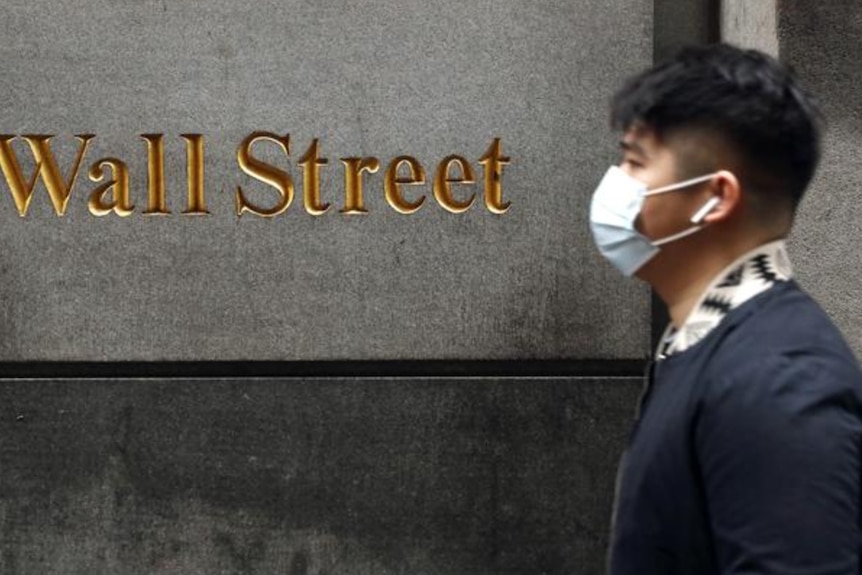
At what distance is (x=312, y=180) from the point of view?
5812 mm

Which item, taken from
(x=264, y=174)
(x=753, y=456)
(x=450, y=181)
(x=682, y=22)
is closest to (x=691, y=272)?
(x=753, y=456)

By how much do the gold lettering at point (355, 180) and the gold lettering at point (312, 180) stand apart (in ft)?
0.23

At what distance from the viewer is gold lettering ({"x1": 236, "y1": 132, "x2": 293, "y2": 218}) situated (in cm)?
580

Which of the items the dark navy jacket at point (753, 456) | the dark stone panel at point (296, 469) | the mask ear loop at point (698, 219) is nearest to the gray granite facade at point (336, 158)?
the dark stone panel at point (296, 469)

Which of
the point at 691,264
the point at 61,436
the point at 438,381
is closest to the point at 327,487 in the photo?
the point at 438,381

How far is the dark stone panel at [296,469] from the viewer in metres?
5.79

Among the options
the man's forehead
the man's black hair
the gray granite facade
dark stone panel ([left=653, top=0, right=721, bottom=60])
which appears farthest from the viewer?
dark stone panel ([left=653, top=0, right=721, bottom=60])

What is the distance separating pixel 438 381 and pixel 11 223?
1.53m

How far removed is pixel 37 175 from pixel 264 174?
765 mm

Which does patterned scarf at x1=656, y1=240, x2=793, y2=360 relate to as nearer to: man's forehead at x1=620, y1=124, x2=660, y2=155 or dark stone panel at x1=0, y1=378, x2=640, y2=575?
man's forehead at x1=620, y1=124, x2=660, y2=155

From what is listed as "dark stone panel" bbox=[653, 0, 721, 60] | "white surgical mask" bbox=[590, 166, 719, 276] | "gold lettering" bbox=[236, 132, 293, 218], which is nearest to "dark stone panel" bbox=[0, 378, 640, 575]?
"gold lettering" bbox=[236, 132, 293, 218]

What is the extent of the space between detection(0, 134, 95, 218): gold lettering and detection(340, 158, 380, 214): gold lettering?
89 centimetres

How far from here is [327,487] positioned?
228 inches

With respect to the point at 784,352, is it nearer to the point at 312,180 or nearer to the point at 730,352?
the point at 730,352
